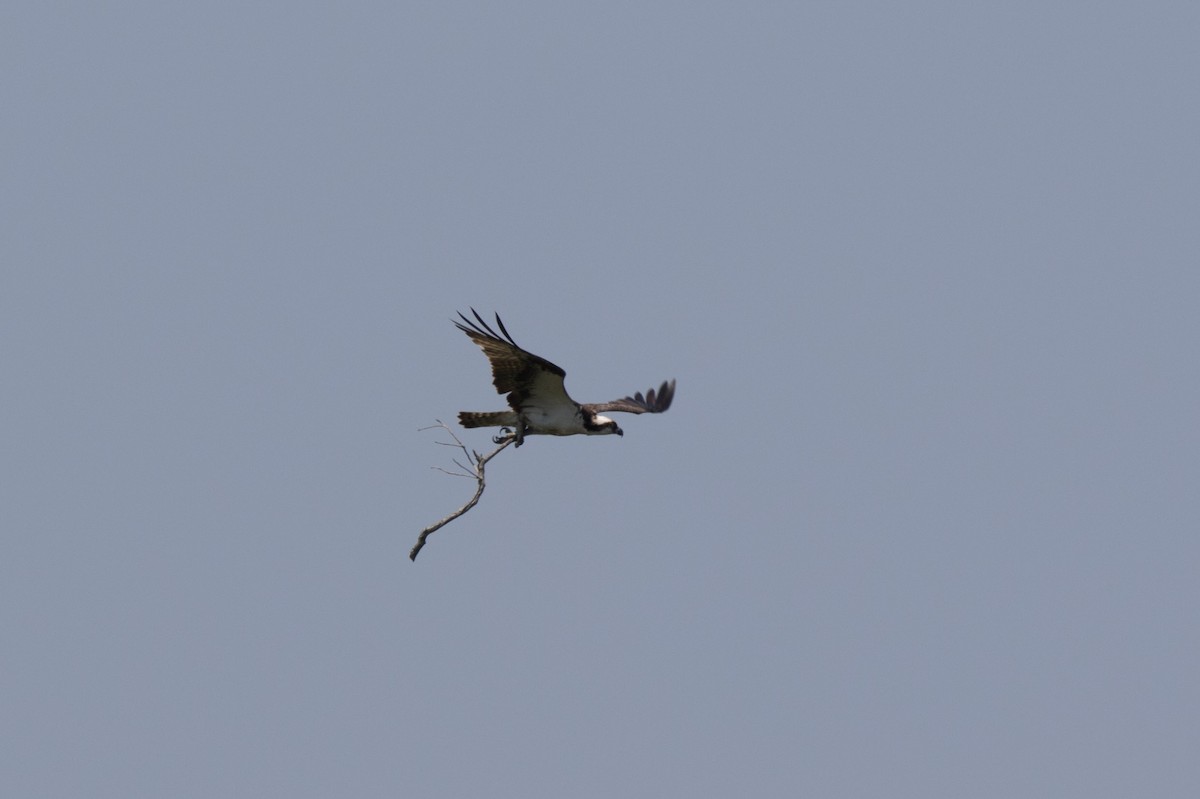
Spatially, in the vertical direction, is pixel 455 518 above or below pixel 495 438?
below

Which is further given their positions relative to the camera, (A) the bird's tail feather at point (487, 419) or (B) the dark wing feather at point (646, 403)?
(B) the dark wing feather at point (646, 403)

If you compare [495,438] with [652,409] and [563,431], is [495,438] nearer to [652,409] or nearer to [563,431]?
[563,431]

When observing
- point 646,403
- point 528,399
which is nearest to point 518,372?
point 528,399

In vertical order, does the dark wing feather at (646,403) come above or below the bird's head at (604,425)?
above

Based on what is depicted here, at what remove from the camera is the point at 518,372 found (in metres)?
15.4

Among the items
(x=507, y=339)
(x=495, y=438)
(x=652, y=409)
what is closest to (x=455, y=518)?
(x=507, y=339)

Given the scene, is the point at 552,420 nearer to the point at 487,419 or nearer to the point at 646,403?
the point at 487,419

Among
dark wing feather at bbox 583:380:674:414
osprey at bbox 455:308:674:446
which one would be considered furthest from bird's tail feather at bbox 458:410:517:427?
dark wing feather at bbox 583:380:674:414

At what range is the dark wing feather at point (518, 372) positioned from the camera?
14.8 metres

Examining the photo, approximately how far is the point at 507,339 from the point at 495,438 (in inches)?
86.1

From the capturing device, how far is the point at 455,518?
12.4 meters

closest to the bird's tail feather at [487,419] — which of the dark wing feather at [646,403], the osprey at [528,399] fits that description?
the osprey at [528,399]

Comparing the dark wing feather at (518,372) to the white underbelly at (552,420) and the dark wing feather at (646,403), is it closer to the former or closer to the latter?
the white underbelly at (552,420)

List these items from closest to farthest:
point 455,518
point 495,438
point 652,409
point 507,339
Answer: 1. point 455,518
2. point 507,339
3. point 495,438
4. point 652,409
